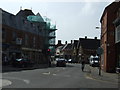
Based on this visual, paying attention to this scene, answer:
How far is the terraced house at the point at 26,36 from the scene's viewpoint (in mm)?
52506

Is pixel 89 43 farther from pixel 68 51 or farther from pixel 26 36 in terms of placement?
pixel 26 36

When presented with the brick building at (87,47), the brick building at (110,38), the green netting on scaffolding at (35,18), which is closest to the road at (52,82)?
the brick building at (110,38)

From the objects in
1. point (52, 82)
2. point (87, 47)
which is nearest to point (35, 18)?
point (87, 47)

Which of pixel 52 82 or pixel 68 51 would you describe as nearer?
pixel 52 82

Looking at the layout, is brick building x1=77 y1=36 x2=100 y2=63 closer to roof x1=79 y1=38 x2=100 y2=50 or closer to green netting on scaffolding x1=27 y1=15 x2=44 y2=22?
roof x1=79 y1=38 x2=100 y2=50

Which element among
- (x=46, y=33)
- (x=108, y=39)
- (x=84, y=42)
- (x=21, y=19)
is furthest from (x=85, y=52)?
(x=108, y=39)

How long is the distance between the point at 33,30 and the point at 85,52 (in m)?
51.4

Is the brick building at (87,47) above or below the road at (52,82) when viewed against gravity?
above

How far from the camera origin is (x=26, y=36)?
63.0 meters

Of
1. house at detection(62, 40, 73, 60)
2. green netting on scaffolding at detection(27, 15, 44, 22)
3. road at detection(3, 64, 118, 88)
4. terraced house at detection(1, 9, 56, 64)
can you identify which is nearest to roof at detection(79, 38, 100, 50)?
house at detection(62, 40, 73, 60)

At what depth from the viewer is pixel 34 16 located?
255ft

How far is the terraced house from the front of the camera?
172 feet

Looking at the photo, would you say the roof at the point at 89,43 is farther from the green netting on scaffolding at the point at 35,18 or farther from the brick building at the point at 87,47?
the green netting on scaffolding at the point at 35,18

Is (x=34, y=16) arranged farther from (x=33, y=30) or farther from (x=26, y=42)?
(x=26, y=42)
